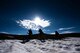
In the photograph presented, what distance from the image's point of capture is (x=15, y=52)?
624cm

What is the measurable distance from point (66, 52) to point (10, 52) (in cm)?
392

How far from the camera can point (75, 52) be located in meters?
6.94

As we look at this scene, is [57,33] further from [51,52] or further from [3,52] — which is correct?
[3,52]

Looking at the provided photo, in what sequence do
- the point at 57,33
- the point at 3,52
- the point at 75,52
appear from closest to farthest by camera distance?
the point at 3,52 < the point at 75,52 < the point at 57,33

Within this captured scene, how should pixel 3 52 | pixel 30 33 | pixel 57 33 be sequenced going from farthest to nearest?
pixel 30 33, pixel 57 33, pixel 3 52

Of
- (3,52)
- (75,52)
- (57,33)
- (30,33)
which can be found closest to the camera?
(3,52)

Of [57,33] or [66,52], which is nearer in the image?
[66,52]

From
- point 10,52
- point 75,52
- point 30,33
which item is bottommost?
point 75,52

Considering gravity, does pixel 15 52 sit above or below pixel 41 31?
below

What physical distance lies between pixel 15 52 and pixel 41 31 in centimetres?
2036

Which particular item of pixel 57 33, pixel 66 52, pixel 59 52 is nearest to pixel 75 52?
pixel 66 52

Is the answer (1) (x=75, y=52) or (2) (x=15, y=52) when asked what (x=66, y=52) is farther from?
(2) (x=15, y=52)

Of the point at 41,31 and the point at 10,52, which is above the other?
the point at 41,31

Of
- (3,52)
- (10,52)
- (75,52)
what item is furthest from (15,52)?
(75,52)
